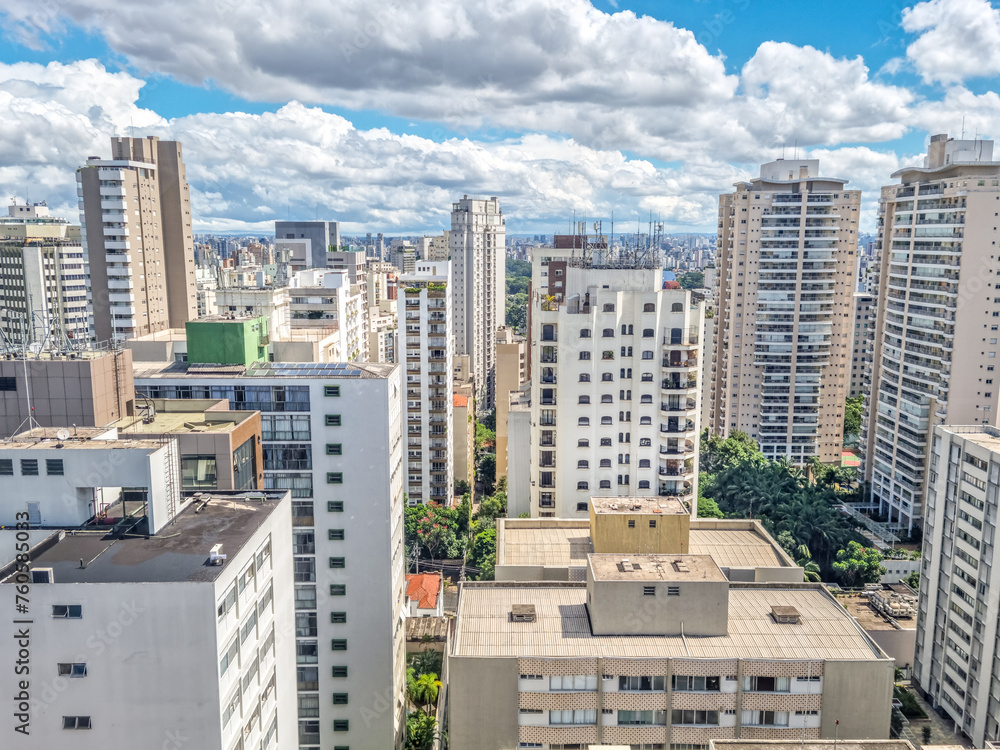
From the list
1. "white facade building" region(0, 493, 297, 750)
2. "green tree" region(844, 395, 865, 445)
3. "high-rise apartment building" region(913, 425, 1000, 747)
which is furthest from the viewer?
"green tree" region(844, 395, 865, 445)

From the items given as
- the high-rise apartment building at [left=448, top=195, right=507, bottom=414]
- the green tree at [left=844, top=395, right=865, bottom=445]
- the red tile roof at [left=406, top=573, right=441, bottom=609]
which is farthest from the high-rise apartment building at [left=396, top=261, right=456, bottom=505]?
the green tree at [left=844, top=395, right=865, bottom=445]

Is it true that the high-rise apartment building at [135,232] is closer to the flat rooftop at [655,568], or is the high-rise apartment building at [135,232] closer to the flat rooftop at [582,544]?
the flat rooftop at [582,544]

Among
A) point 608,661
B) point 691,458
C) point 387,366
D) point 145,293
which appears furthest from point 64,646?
point 145,293

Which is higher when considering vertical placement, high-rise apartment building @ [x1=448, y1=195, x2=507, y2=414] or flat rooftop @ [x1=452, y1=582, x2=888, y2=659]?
high-rise apartment building @ [x1=448, y1=195, x2=507, y2=414]

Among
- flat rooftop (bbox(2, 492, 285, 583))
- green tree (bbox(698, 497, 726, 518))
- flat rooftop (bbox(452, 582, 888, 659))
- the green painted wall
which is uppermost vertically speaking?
the green painted wall

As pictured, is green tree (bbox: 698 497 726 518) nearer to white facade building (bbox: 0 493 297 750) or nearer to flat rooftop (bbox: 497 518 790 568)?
flat rooftop (bbox: 497 518 790 568)

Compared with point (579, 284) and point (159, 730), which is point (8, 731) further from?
point (579, 284)

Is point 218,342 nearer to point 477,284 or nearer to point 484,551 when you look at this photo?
point 484,551

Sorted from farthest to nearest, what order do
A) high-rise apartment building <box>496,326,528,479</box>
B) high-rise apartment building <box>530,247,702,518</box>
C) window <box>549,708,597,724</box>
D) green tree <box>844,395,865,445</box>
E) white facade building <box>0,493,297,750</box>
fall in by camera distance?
green tree <box>844,395,865,445</box>
high-rise apartment building <box>496,326,528,479</box>
high-rise apartment building <box>530,247,702,518</box>
window <box>549,708,597,724</box>
white facade building <box>0,493,297,750</box>
